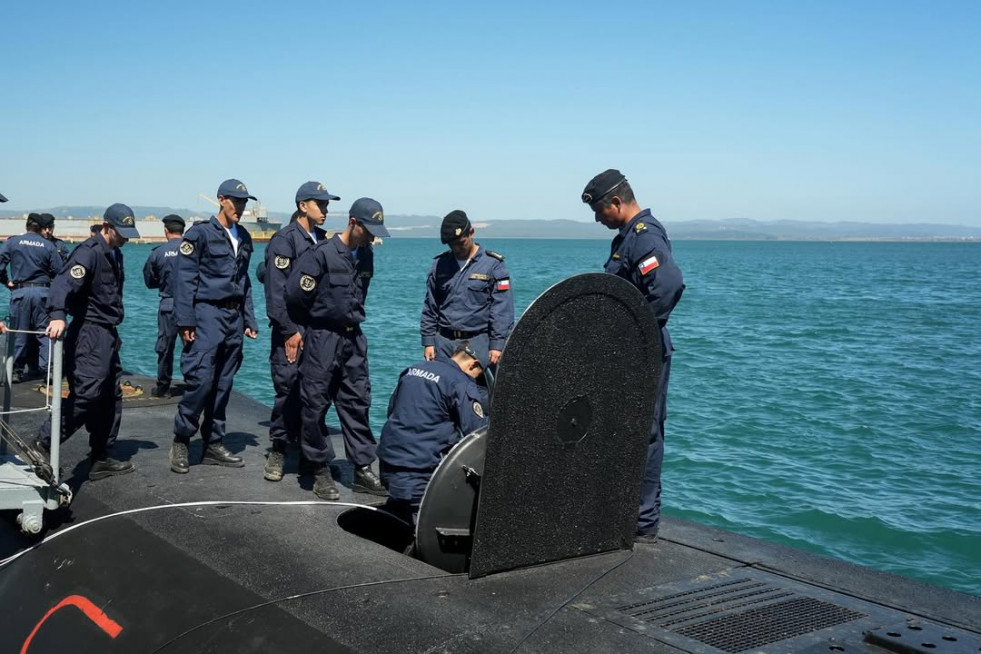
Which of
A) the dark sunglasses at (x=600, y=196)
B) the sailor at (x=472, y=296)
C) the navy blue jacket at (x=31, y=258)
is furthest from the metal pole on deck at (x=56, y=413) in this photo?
the navy blue jacket at (x=31, y=258)

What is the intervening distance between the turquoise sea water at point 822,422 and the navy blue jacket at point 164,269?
4979mm

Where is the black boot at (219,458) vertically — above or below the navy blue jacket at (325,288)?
below

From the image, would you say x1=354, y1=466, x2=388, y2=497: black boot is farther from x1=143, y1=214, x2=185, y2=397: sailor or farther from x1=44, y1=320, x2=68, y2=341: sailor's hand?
x1=143, y1=214, x2=185, y2=397: sailor

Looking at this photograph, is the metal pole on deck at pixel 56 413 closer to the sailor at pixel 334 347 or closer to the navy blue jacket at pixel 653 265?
the sailor at pixel 334 347

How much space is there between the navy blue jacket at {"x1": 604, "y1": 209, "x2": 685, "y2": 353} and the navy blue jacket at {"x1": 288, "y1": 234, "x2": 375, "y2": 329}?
6.93 feet

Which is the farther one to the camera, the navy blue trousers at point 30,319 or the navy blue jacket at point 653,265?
the navy blue trousers at point 30,319

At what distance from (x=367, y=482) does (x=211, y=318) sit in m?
1.79

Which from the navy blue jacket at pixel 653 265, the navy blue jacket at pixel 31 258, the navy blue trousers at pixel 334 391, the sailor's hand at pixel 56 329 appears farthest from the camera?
the navy blue jacket at pixel 31 258

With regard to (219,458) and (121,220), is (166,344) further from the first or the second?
(219,458)

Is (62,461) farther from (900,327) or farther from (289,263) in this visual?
(900,327)

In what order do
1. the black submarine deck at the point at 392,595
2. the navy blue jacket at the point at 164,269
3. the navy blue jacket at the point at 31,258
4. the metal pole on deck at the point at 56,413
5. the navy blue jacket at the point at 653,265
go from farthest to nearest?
the navy blue jacket at the point at 31,258
the navy blue jacket at the point at 164,269
the metal pole on deck at the point at 56,413
the navy blue jacket at the point at 653,265
the black submarine deck at the point at 392,595

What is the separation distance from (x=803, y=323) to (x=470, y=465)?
36025 millimetres

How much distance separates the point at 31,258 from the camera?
502 inches

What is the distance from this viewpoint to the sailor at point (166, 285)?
455 inches
